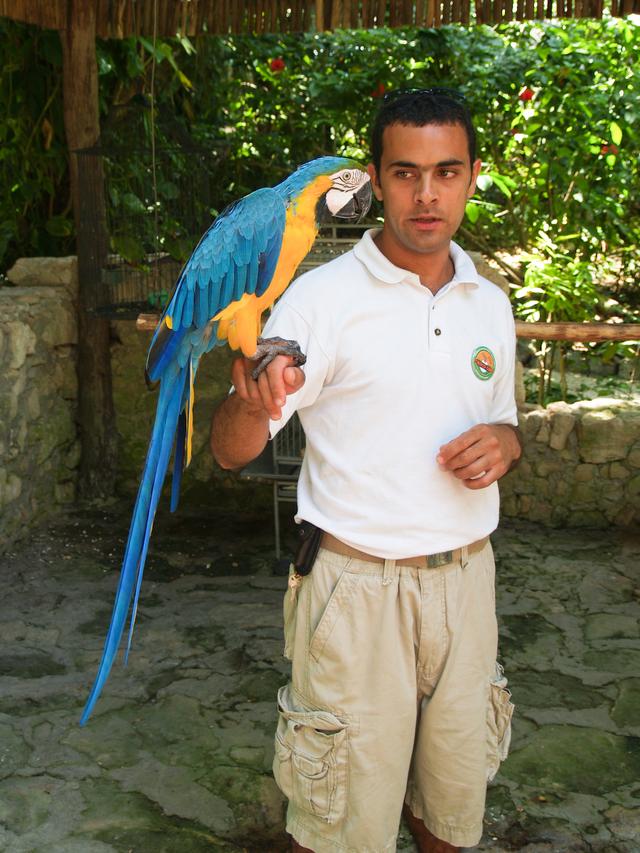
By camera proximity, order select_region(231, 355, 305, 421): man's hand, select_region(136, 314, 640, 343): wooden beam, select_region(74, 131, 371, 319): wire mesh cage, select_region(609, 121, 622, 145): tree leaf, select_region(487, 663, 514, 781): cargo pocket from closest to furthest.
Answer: select_region(231, 355, 305, 421): man's hand, select_region(487, 663, 514, 781): cargo pocket, select_region(136, 314, 640, 343): wooden beam, select_region(74, 131, 371, 319): wire mesh cage, select_region(609, 121, 622, 145): tree leaf

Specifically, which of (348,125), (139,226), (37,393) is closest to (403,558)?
(37,393)

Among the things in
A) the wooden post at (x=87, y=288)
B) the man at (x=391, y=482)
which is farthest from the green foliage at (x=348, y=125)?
the man at (x=391, y=482)

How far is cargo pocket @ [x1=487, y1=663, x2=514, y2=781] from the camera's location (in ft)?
5.31

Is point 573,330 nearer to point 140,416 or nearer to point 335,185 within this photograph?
point 335,185

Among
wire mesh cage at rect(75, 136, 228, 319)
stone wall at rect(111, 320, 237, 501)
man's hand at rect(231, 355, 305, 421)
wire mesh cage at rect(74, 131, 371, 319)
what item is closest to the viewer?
man's hand at rect(231, 355, 305, 421)

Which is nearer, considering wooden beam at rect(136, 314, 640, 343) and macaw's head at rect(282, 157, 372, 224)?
macaw's head at rect(282, 157, 372, 224)

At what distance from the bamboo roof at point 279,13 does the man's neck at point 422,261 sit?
86.6 inches

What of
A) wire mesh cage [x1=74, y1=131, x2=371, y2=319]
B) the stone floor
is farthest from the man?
wire mesh cage [x1=74, y1=131, x2=371, y2=319]

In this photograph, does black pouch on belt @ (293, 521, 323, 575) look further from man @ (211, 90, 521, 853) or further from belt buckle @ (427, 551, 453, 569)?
belt buckle @ (427, 551, 453, 569)

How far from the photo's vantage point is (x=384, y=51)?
4996 millimetres

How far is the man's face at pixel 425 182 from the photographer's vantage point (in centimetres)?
142

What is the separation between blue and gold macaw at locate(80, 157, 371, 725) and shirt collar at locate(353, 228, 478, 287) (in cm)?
6

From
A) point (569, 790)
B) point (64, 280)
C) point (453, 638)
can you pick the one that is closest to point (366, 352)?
point (453, 638)

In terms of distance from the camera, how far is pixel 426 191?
1.41 meters
